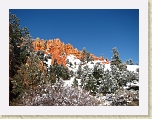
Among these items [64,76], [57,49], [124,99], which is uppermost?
[57,49]

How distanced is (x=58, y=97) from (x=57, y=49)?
82 centimetres

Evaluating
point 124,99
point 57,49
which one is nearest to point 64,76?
point 57,49

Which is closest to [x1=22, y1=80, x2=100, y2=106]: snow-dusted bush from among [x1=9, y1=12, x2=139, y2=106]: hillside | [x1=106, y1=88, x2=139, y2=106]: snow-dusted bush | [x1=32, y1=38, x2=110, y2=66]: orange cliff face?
[x1=9, y1=12, x2=139, y2=106]: hillside

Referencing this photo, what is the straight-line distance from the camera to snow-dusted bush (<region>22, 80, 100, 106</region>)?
353 inches

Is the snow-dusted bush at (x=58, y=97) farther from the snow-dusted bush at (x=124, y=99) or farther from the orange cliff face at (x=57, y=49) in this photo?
the orange cliff face at (x=57, y=49)

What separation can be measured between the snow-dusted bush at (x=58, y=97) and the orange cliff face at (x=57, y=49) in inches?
16.8

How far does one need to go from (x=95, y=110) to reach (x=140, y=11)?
5.98ft

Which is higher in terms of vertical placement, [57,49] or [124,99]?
[57,49]

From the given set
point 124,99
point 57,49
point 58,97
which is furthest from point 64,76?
point 124,99

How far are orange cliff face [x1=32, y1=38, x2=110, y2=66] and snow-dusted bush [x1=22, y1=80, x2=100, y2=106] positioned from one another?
0.43 meters

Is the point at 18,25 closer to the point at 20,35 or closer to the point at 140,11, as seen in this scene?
the point at 20,35

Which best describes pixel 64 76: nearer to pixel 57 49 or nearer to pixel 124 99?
pixel 57 49

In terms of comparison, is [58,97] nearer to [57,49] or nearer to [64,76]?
[64,76]

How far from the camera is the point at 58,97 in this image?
9.00m
